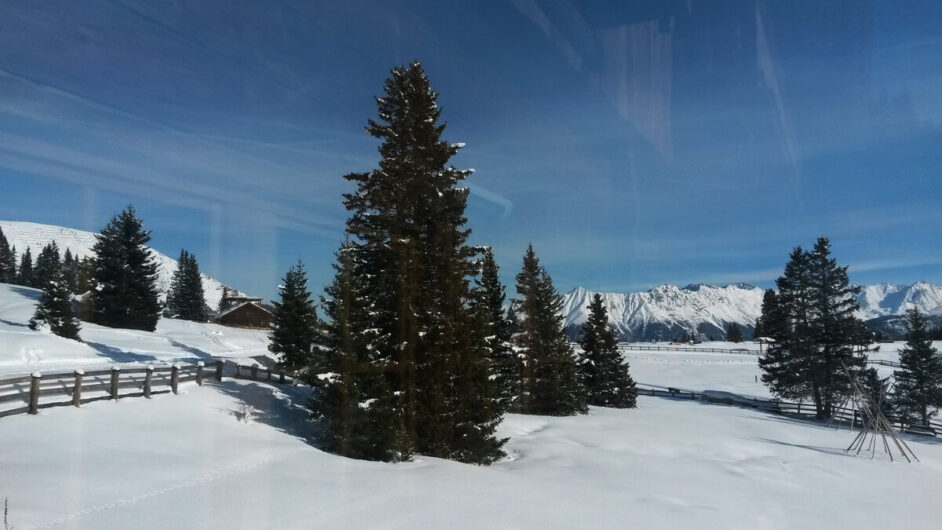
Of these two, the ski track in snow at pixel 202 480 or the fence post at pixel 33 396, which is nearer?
the ski track in snow at pixel 202 480

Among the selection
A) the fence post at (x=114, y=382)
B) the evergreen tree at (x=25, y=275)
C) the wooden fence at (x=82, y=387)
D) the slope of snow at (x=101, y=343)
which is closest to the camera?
the wooden fence at (x=82, y=387)

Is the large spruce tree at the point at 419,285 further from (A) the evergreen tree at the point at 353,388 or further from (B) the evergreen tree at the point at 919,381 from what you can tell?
(B) the evergreen tree at the point at 919,381

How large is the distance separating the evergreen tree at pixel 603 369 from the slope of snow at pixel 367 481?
19.4m

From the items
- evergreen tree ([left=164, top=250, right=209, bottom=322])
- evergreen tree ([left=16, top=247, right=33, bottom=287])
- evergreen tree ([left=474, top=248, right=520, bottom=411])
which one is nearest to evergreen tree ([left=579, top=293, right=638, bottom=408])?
evergreen tree ([left=474, top=248, right=520, bottom=411])

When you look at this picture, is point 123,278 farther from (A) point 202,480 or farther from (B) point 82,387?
(A) point 202,480

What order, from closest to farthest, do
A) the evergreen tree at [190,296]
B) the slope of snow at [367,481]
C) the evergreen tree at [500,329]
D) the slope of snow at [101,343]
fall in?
the slope of snow at [367,481] < the slope of snow at [101,343] < the evergreen tree at [500,329] < the evergreen tree at [190,296]

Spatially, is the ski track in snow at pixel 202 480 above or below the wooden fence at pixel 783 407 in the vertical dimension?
above

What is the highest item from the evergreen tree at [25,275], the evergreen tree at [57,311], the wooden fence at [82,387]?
the evergreen tree at [25,275]

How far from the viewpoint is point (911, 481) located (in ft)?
65.4

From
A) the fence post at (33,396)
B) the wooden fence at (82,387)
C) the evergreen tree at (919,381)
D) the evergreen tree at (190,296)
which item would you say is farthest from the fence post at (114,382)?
the evergreen tree at (190,296)

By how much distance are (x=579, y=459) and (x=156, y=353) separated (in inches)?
1224

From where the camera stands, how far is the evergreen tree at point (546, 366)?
1416 inches

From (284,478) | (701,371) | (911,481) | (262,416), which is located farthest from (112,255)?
(701,371)

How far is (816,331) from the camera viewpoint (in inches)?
1617
